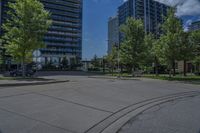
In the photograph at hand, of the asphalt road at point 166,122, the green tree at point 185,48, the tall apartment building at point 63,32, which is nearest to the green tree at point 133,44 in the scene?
the green tree at point 185,48

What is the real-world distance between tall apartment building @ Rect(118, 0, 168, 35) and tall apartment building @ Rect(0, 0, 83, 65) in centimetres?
3109

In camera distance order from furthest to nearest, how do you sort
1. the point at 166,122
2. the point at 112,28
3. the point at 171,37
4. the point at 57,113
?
the point at 112,28
the point at 171,37
the point at 57,113
the point at 166,122

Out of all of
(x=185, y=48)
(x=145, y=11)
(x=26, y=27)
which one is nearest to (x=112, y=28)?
(x=145, y=11)

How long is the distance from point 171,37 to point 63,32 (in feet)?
354

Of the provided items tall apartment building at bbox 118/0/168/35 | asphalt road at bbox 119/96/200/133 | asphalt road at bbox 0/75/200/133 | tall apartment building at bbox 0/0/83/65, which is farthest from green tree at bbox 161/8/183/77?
tall apartment building at bbox 0/0/83/65

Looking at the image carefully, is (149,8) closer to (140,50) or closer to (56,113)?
(140,50)

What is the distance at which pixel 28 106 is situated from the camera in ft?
29.2

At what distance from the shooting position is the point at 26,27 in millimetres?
27484

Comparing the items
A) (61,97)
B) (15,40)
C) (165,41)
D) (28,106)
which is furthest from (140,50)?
(28,106)

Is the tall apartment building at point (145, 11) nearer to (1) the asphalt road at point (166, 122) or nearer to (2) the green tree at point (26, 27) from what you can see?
(2) the green tree at point (26, 27)

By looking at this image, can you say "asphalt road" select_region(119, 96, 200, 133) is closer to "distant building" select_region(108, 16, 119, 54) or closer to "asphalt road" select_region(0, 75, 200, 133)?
"asphalt road" select_region(0, 75, 200, 133)

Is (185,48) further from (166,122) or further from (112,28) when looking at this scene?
(112,28)

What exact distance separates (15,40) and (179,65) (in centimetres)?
5607

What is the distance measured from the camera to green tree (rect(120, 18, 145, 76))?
38656mm
